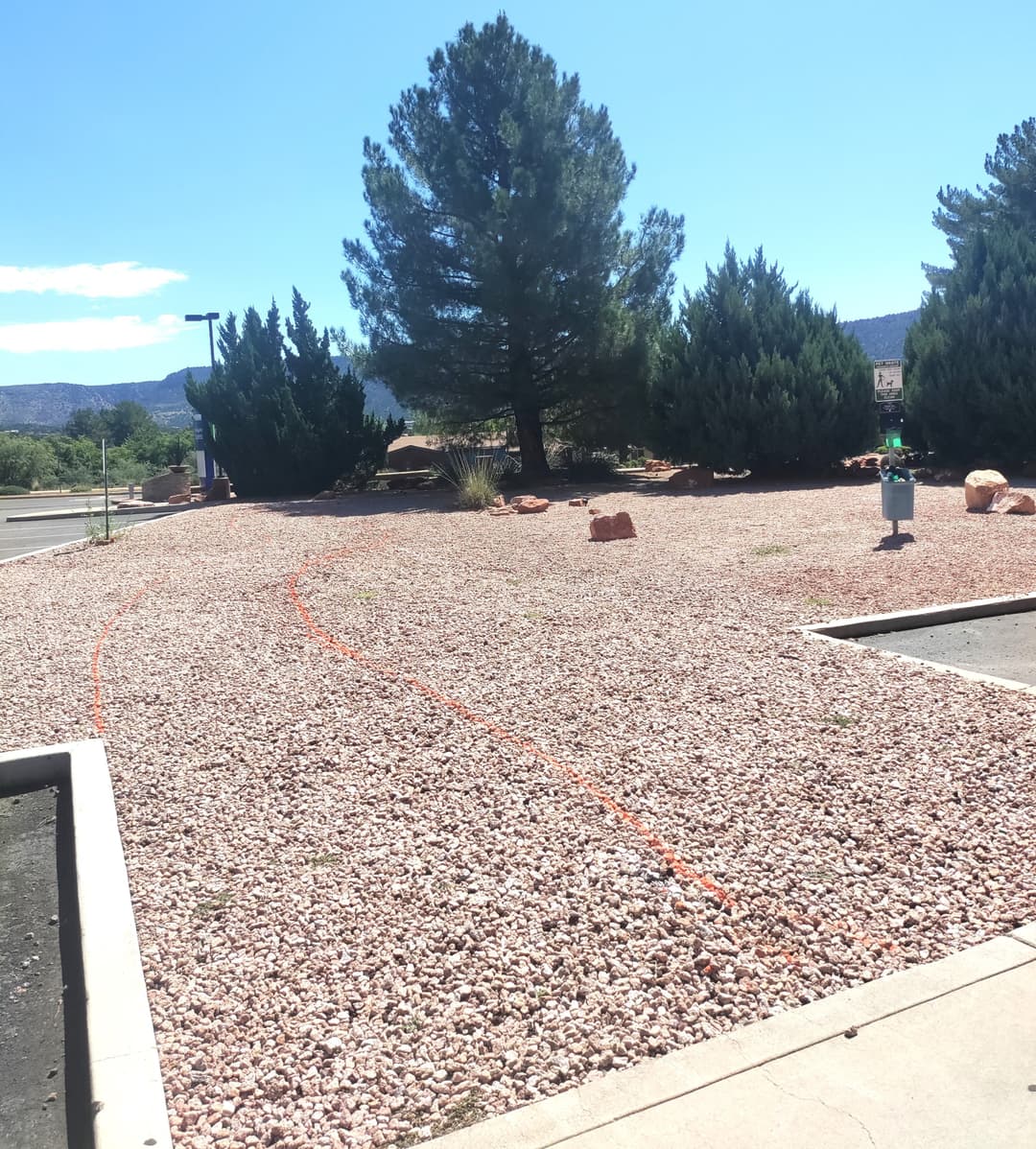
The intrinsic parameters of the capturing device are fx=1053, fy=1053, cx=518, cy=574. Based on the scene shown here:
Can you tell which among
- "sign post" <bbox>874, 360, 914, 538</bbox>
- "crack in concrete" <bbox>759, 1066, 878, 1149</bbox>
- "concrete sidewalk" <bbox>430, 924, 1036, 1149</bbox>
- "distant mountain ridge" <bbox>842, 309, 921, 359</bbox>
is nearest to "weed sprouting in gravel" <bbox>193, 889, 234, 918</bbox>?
"concrete sidewalk" <bbox>430, 924, 1036, 1149</bbox>

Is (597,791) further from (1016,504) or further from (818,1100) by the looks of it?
(1016,504)

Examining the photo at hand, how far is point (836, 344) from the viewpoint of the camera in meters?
21.4

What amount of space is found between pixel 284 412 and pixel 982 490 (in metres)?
16.9

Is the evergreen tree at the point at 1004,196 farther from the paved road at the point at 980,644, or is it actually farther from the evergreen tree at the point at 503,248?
the paved road at the point at 980,644

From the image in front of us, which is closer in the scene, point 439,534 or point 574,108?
point 439,534

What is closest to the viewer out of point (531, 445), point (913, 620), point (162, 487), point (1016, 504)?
point (913, 620)

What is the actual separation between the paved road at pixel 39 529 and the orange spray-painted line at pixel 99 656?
5309mm

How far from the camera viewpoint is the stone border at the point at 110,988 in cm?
252

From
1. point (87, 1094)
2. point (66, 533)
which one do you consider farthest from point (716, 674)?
point (66, 533)

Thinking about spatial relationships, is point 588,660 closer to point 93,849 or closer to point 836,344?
point 93,849

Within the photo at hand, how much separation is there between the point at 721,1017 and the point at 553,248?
20.6 meters

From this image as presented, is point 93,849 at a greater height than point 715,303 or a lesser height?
lesser

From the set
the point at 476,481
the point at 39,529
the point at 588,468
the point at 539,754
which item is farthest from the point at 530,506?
the point at 539,754

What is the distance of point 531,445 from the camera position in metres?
24.0
